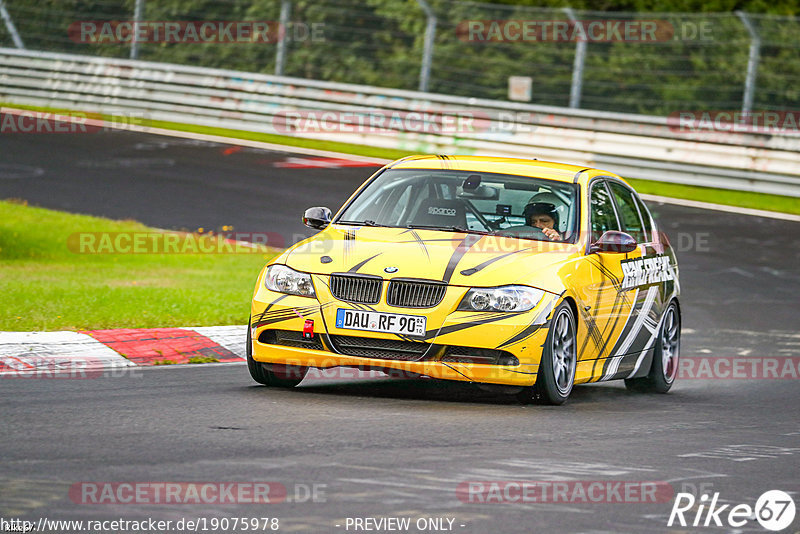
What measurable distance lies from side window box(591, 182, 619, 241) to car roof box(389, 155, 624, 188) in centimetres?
12

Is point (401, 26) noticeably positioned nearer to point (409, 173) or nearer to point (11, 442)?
point (409, 173)

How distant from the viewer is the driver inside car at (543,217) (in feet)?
33.0

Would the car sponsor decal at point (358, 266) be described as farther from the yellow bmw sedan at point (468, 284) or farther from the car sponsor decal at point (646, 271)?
the car sponsor decal at point (646, 271)

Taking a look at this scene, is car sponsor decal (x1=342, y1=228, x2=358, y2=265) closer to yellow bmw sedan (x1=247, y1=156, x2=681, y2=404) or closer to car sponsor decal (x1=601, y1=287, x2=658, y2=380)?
yellow bmw sedan (x1=247, y1=156, x2=681, y2=404)

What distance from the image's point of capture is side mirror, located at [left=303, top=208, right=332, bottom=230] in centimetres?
1012

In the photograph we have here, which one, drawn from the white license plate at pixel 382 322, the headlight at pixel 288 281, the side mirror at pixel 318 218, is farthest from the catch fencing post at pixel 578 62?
the white license plate at pixel 382 322

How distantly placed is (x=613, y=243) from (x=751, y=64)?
14852 millimetres

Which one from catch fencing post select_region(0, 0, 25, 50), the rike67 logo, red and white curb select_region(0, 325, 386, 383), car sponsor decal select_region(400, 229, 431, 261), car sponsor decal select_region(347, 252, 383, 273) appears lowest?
red and white curb select_region(0, 325, 386, 383)

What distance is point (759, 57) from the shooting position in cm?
2381

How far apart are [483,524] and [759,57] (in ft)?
63.7

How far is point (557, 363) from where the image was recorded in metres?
9.23

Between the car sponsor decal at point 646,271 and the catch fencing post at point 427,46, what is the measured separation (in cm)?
1560

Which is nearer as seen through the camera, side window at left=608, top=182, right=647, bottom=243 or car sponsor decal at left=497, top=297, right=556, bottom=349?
car sponsor decal at left=497, top=297, right=556, bottom=349

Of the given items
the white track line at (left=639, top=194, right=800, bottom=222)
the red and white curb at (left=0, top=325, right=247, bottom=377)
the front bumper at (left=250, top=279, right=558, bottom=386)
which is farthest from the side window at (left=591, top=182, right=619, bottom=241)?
the white track line at (left=639, top=194, right=800, bottom=222)
